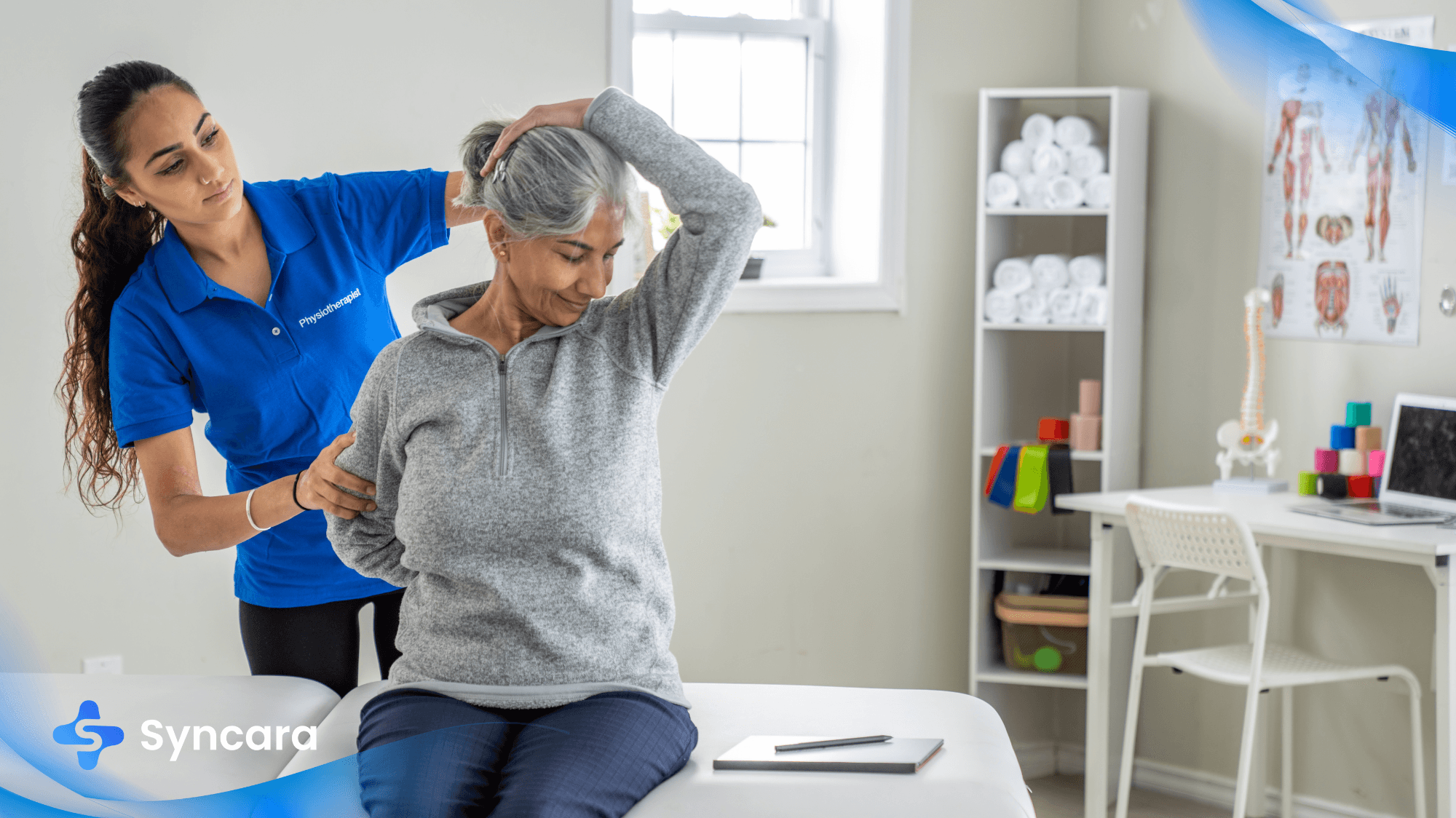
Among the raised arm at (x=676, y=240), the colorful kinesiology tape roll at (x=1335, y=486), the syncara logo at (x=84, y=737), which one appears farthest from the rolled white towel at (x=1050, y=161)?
the syncara logo at (x=84, y=737)

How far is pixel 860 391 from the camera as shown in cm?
226

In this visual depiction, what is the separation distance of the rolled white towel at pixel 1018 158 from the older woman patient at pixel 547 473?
140cm

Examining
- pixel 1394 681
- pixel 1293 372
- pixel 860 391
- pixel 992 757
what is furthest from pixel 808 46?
pixel 992 757

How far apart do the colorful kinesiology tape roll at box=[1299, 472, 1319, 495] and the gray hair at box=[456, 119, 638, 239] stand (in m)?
1.48

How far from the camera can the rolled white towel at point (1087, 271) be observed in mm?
2164

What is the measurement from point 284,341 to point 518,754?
39 cm

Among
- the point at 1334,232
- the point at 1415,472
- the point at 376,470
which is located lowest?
the point at 1415,472

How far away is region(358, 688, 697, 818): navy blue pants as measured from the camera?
31.2 inches

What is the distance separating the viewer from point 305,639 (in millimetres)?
1184

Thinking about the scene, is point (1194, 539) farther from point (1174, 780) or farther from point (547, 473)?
point (547, 473)

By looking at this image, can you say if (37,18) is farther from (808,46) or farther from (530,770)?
(808,46)

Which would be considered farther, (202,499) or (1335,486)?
(1335,486)

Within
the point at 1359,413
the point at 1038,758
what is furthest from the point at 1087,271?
the point at 1038,758

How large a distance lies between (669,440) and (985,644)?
0.71 m
